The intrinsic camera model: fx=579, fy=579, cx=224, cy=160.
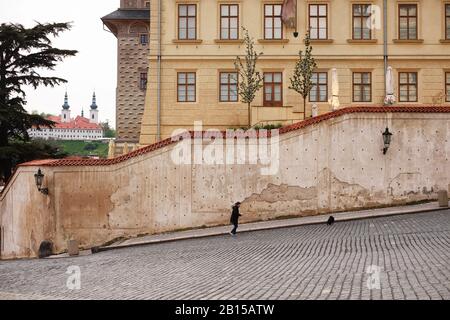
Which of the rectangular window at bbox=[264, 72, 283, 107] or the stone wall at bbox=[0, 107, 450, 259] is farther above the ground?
the rectangular window at bbox=[264, 72, 283, 107]

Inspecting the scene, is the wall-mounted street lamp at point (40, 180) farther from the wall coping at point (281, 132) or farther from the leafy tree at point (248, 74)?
the leafy tree at point (248, 74)

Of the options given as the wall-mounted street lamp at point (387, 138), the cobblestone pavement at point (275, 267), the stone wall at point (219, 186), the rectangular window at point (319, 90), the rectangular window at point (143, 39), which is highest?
the rectangular window at point (143, 39)

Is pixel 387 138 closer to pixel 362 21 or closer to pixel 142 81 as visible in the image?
pixel 362 21

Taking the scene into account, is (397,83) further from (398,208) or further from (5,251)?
(5,251)

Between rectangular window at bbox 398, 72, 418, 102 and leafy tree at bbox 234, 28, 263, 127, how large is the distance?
7213mm

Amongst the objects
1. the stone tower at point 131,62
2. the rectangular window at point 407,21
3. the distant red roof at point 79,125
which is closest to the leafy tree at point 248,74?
the rectangular window at point 407,21

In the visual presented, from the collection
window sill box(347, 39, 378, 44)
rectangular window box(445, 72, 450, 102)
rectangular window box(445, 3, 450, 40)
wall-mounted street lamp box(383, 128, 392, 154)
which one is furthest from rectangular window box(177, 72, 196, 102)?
rectangular window box(445, 3, 450, 40)

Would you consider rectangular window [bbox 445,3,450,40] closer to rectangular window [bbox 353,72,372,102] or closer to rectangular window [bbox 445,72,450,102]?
rectangular window [bbox 445,72,450,102]

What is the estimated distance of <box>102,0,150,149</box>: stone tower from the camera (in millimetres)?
41156

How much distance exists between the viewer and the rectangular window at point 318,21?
29.9 m

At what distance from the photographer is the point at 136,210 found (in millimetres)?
21328

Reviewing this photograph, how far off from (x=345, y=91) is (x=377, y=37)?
10.6 feet

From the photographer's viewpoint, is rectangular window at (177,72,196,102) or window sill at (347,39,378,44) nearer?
window sill at (347,39,378,44)

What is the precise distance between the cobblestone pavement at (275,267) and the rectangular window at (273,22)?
13.8 metres
